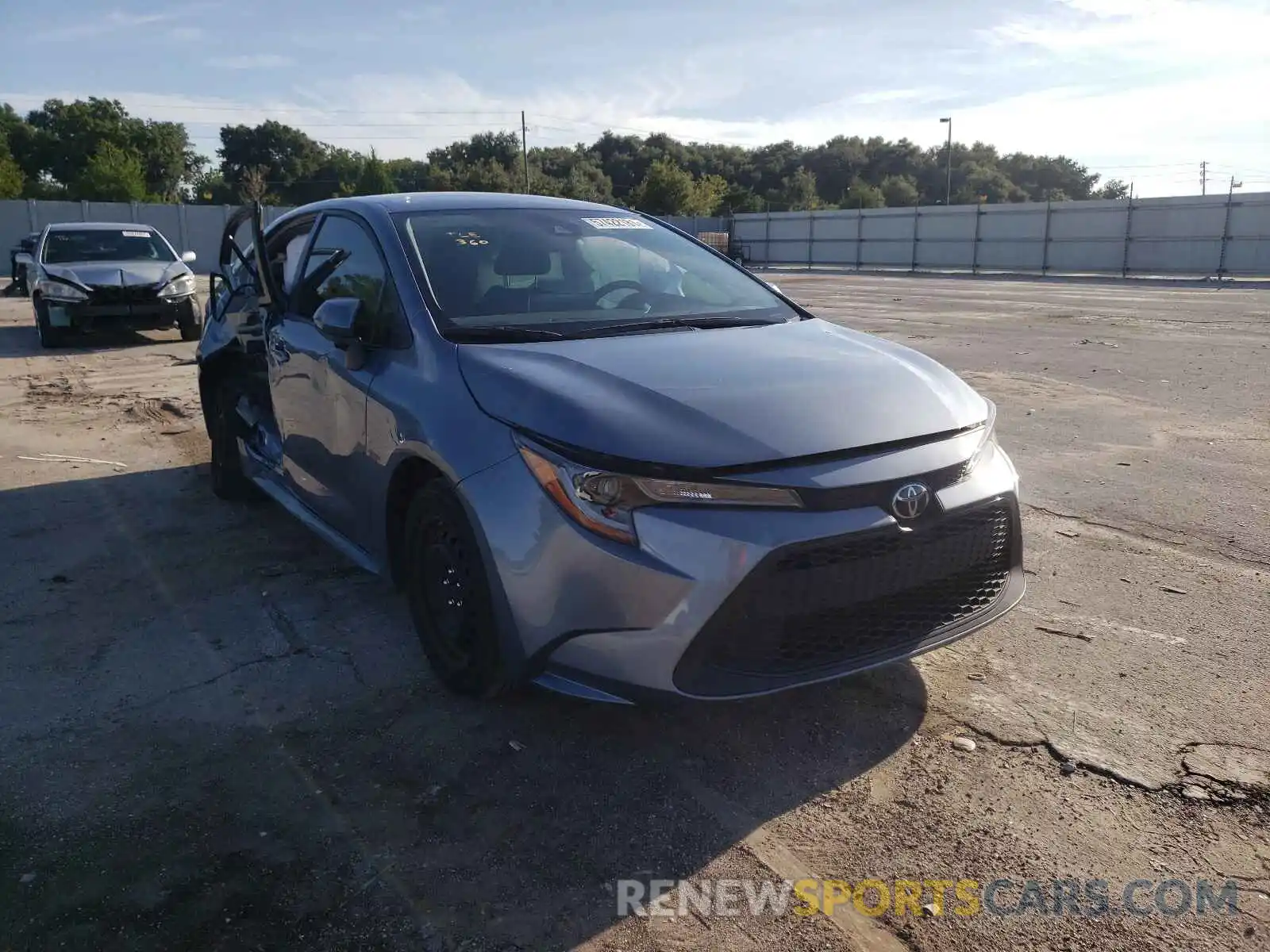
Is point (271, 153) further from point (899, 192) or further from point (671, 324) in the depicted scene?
point (671, 324)

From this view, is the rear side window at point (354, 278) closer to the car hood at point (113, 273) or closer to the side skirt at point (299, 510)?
the side skirt at point (299, 510)

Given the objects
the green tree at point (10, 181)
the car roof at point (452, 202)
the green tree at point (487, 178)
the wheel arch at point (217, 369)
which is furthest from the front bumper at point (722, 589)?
the green tree at point (10, 181)

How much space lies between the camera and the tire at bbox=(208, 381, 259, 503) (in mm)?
5637

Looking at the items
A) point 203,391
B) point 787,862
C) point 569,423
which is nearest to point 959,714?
point 787,862

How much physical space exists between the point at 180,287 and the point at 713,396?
39.5 ft

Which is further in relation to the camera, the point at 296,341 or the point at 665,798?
the point at 296,341

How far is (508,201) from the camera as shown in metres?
4.40

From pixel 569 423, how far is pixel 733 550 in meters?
0.59

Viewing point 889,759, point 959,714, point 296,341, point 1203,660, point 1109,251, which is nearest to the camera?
point 889,759

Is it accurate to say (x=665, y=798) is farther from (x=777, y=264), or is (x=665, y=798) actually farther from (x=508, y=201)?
(x=777, y=264)

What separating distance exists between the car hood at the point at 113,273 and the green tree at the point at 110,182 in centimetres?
4242

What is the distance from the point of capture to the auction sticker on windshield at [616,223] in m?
4.34

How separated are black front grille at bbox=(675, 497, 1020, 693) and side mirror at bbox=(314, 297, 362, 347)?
5.85 feet

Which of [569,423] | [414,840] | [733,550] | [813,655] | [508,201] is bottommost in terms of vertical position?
[414,840]
